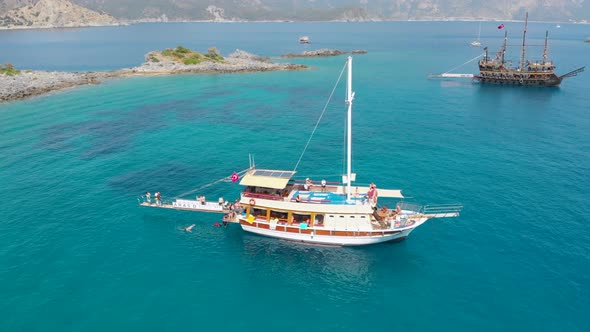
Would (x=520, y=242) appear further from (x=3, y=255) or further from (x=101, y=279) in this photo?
(x=3, y=255)

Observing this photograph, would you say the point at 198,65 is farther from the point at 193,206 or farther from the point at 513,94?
the point at 193,206

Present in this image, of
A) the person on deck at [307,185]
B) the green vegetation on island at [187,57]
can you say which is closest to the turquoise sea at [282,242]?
the person on deck at [307,185]

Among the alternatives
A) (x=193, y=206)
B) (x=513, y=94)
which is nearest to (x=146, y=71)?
(x=193, y=206)

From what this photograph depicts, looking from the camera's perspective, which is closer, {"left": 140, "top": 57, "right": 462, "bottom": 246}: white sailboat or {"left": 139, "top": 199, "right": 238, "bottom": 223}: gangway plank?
{"left": 140, "top": 57, "right": 462, "bottom": 246}: white sailboat

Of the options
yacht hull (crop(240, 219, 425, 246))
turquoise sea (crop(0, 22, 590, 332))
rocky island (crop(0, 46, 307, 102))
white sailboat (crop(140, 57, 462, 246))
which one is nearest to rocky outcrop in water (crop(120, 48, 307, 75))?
rocky island (crop(0, 46, 307, 102))

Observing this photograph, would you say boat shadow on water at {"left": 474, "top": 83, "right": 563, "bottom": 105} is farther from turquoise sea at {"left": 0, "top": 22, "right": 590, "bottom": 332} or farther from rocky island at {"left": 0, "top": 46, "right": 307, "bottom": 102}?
rocky island at {"left": 0, "top": 46, "right": 307, "bottom": 102}

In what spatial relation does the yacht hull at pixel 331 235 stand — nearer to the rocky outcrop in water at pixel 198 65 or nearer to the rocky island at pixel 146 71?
the rocky island at pixel 146 71

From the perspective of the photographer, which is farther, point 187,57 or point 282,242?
point 187,57
